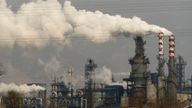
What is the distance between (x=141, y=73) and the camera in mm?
59250

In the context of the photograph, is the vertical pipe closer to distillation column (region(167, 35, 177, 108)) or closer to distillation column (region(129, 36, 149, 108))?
distillation column (region(167, 35, 177, 108))

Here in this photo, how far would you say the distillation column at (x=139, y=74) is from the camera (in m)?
58.3

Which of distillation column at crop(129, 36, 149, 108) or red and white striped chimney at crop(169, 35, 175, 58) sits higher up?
red and white striped chimney at crop(169, 35, 175, 58)

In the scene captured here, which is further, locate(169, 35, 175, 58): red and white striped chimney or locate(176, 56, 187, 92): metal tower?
locate(176, 56, 187, 92): metal tower

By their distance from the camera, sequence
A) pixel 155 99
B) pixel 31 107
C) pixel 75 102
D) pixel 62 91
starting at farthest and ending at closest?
pixel 62 91 → pixel 75 102 → pixel 31 107 → pixel 155 99

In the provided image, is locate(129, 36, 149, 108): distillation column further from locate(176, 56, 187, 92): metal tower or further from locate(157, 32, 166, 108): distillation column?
locate(176, 56, 187, 92): metal tower

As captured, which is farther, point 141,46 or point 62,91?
point 62,91

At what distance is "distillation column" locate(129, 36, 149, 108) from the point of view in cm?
5831

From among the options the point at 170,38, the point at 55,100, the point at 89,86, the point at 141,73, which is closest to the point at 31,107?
the point at 55,100

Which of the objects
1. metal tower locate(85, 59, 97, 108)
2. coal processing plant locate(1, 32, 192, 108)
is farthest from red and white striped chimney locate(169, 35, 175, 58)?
metal tower locate(85, 59, 97, 108)

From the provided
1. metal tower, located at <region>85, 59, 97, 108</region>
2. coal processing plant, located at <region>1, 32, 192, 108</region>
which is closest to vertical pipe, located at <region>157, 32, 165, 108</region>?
coal processing plant, located at <region>1, 32, 192, 108</region>

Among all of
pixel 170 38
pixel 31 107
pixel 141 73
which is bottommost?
pixel 31 107

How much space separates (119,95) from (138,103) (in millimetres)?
15679

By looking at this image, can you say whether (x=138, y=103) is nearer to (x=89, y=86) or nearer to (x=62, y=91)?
(x=89, y=86)
